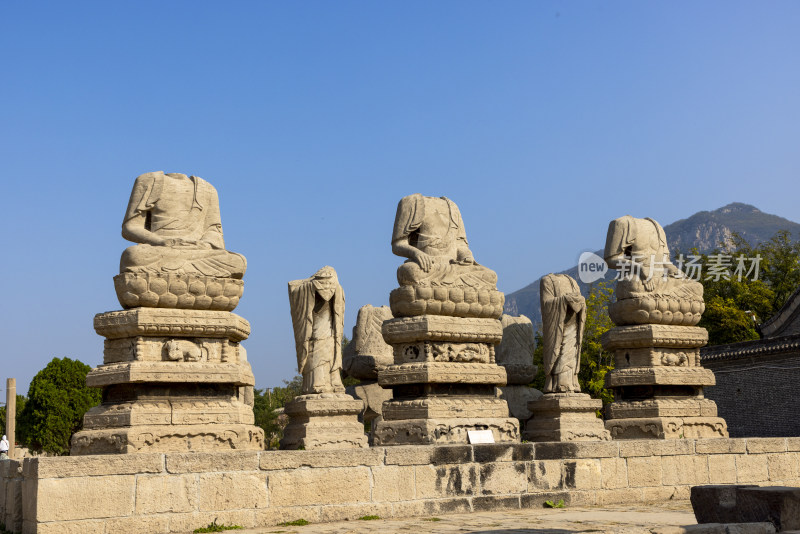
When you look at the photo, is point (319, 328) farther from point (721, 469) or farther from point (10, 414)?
point (10, 414)

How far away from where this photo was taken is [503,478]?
28.3 feet

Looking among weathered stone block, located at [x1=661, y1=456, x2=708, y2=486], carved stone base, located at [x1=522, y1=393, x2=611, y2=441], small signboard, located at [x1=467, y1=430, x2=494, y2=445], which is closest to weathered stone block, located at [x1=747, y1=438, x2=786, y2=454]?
weathered stone block, located at [x1=661, y1=456, x2=708, y2=486]

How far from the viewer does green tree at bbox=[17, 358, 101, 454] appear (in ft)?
76.6

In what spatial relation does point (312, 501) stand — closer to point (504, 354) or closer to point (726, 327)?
point (504, 354)

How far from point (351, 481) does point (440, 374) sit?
2028 millimetres

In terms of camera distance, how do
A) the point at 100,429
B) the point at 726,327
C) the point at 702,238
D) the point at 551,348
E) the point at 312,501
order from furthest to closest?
the point at 702,238 < the point at 726,327 < the point at 551,348 < the point at 100,429 < the point at 312,501

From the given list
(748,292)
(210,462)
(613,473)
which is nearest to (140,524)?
(210,462)

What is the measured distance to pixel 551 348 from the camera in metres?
11.0

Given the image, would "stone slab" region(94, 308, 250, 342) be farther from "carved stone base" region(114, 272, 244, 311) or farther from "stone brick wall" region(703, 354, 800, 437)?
"stone brick wall" region(703, 354, 800, 437)

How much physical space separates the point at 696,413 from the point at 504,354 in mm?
2718

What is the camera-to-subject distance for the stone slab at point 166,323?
835 centimetres

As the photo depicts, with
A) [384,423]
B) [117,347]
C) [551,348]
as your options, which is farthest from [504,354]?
[117,347]

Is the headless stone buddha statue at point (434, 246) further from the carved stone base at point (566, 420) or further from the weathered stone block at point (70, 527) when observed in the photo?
the weathered stone block at point (70, 527)

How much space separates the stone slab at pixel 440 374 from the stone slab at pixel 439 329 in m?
0.29
